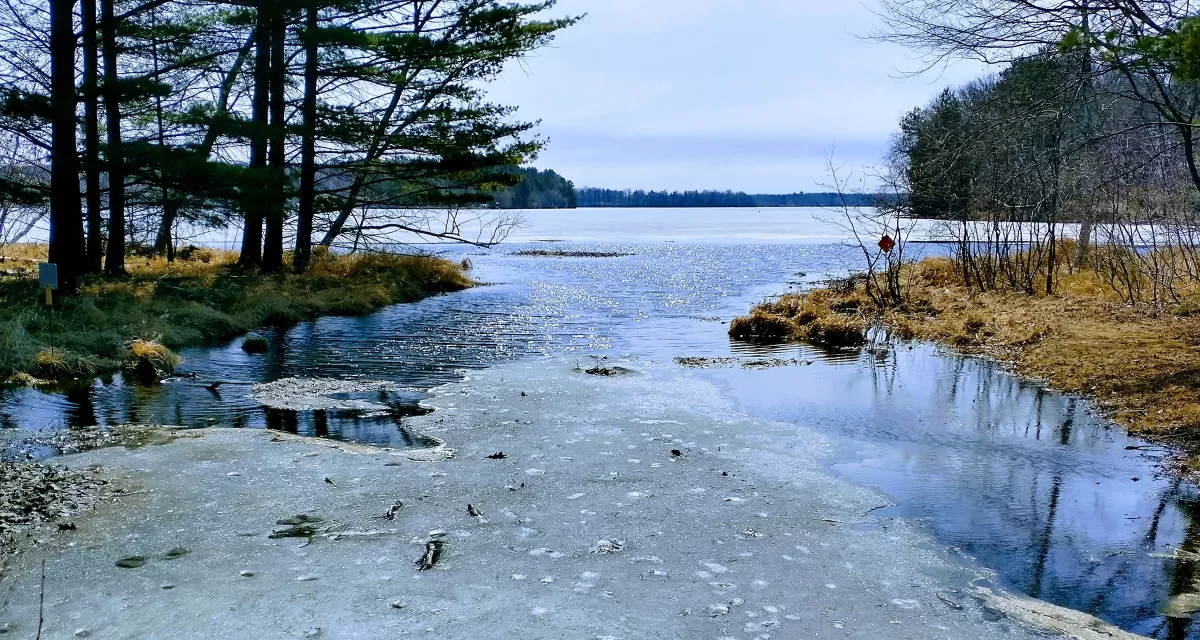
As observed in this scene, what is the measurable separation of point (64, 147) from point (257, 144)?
17.3 feet

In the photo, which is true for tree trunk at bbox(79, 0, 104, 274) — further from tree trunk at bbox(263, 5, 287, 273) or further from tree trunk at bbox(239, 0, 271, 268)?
tree trunk at bbox(263, 5, 287, 273)

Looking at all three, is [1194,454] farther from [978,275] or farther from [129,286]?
[129,286]

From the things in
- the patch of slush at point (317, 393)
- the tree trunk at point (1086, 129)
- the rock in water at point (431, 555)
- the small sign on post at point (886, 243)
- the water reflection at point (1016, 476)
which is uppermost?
the tree trunk at point (1086, 129)

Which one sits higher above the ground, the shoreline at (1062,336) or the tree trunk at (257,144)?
the tree trunk at (257,144)

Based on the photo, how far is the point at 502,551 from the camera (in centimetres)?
480

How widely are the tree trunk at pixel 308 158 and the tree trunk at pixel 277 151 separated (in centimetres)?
46

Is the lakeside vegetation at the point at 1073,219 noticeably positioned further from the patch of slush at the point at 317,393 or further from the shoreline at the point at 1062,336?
the patch of slush at the point at 317,393

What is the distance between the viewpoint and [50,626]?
380cm

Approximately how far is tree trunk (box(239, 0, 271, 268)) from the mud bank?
339 inches

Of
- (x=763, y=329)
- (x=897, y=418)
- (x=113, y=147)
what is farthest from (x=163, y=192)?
(x=897, y=418)

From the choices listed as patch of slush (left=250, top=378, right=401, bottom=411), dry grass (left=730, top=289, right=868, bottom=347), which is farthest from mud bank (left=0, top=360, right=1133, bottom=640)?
dry grass (left=730, top=289, right=868, bottom=347)

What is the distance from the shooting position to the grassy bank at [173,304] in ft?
33.3

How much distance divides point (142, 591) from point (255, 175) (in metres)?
11.4

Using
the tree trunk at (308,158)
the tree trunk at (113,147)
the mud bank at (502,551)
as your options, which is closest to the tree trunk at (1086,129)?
the mud bank at (502,551)
